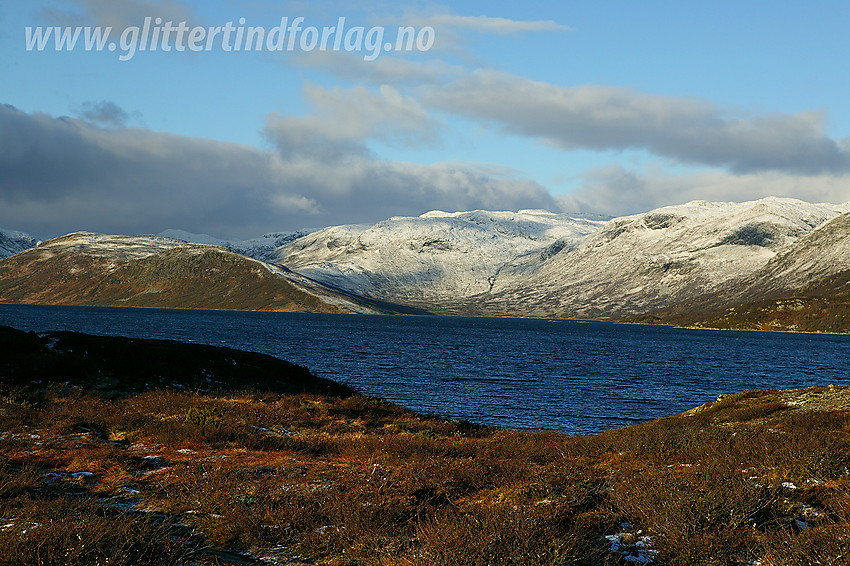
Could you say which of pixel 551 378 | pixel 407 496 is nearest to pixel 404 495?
pixel 407 496

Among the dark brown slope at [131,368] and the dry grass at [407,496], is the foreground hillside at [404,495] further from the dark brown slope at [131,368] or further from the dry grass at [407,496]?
the dark brown slope at [131,368]

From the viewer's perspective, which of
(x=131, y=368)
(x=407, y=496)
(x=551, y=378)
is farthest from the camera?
(x=551, y=378)

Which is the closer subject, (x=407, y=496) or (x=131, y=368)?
(x=407, y=496)

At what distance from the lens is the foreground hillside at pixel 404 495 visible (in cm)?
984

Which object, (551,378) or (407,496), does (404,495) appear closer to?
(407,496)

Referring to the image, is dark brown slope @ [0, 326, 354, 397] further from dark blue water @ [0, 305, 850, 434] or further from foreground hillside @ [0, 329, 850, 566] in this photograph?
dark blue water @ [0, 305, 850, 434]

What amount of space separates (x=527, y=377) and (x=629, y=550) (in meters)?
66.1

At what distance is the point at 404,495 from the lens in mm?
13391

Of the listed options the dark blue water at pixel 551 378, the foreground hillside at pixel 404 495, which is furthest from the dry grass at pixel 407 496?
the dark blue water at pixel 551 378

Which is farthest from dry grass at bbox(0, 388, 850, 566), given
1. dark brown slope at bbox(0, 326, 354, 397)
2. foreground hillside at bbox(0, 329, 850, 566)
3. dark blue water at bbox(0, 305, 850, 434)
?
dark blue water at bbox(0, 305, 850, 434)

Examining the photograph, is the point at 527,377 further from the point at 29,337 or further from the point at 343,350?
the point at 29,337

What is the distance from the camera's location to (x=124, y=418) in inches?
955

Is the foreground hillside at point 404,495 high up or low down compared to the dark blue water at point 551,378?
up

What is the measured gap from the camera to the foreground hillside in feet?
32.3
